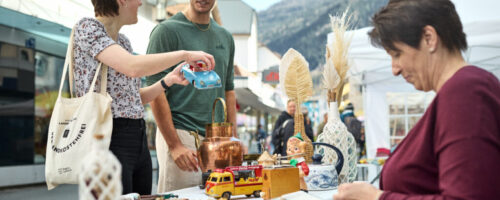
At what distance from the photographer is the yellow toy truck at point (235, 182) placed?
5.12 feet

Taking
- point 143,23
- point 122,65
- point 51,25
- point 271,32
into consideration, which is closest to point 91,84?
point 122,65

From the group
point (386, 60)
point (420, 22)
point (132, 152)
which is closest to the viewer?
point (420, 22)

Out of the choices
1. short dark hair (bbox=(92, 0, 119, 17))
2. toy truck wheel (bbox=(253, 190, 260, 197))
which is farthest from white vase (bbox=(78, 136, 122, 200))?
short dark hair (bbox=(92, 0, 119, 17))

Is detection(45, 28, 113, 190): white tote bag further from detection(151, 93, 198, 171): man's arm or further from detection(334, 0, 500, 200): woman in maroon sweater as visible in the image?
detection(334, 0, 500, 200): woman in maroon sweater

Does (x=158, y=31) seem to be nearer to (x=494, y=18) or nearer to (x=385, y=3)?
(x=385, y=3)

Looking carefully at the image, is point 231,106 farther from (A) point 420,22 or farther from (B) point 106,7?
(A) point 420,22

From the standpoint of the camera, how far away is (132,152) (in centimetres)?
168

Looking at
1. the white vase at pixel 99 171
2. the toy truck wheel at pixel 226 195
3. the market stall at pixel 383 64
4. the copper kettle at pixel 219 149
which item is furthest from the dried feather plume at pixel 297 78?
the market stall at pixel 383 64

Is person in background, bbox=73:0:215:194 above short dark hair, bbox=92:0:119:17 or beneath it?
beneath

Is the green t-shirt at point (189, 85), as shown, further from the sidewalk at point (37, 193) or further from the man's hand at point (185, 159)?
the sidewalk at point (37, 193)

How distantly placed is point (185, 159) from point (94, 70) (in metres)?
0.64

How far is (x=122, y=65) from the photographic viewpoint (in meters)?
1.48

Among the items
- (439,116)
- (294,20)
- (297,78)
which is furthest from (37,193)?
(294,20)

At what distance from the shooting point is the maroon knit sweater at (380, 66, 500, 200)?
2.88 ft
